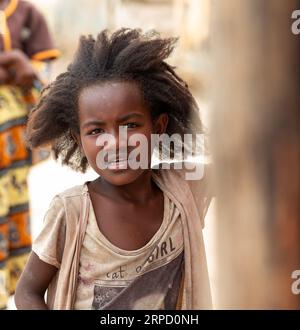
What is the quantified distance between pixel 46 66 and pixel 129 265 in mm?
1272

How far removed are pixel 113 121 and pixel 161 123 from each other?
0.17 meters

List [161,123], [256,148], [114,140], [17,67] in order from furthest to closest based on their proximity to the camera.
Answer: [17,67], [161,123], [114,140], [256,148]

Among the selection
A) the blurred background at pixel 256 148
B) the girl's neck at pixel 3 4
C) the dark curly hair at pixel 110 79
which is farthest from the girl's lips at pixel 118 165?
the girl's neck at pixel 3 4

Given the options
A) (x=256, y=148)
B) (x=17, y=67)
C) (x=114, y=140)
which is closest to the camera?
(x=256, y=148)

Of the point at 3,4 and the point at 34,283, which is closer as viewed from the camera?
the point at 34,283

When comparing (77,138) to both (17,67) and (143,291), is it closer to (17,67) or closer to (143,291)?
(143,291)

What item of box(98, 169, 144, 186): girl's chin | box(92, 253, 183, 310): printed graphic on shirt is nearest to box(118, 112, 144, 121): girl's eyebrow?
box(98, 169, 144, 186): girl's chin

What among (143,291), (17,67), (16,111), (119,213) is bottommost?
(143,291)

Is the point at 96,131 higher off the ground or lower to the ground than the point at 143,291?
higher

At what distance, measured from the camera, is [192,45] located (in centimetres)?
827

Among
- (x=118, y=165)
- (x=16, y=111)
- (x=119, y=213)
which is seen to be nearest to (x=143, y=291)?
(x=119, y=213)

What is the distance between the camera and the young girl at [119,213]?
1706 millimetres

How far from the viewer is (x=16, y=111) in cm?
259

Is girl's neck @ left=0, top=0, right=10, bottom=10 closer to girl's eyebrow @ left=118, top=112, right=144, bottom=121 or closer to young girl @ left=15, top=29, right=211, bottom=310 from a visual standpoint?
young girl @ left=15, top=29, right=211, bottom=310
